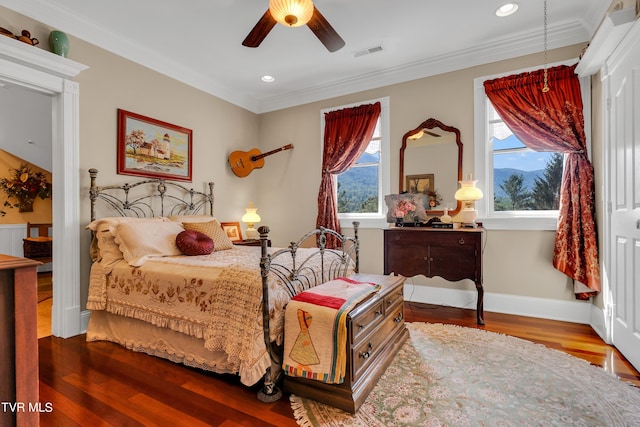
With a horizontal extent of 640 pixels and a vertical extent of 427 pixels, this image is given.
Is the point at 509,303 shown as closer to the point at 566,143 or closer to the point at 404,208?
the point at 404,208

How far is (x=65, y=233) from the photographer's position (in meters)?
2.81

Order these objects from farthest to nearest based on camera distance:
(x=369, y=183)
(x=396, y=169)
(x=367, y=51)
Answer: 1. (x=369, y=183)
2. (x=396, y=169)
3. (x=367, y=51)

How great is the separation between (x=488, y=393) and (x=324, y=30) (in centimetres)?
268

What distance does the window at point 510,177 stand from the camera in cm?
330

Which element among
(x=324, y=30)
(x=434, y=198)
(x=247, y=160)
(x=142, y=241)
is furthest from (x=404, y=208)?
(x=142, y=241)

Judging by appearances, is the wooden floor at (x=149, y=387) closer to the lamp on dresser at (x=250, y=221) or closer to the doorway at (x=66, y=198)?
the doorway at (x=66, y=198)

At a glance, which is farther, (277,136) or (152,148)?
(277,136)

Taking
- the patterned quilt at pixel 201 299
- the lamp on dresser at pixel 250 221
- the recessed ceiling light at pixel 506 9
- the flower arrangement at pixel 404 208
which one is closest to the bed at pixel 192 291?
the patterned quilt at pixel 201 299

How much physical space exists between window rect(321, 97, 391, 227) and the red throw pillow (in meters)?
1.98

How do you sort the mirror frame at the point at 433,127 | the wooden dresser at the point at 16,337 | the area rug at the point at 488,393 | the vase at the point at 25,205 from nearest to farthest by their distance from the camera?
the wooden dresser at the point at 16,337 → the area rug at the point at 488,393 → the mirror frame at the point at 433,127 → the vase at the point at 25,205

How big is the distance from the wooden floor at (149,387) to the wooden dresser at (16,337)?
773mm

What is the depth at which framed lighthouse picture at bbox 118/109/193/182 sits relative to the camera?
3320mm

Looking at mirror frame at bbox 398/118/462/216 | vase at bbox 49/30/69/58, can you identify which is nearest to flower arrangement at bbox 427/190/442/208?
mirror frame at bbox 398/118/462/216

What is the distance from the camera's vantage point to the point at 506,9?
9.21 feet
